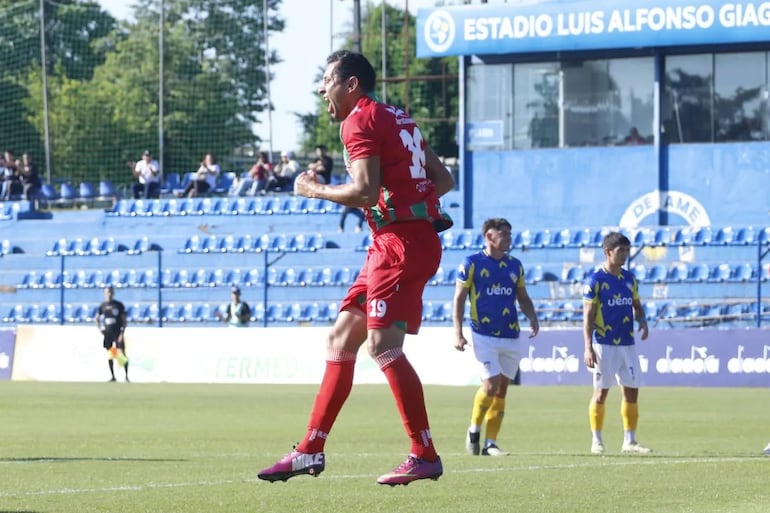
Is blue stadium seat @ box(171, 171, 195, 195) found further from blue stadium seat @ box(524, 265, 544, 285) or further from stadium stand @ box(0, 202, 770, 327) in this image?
blue stadium seat @ box(524, 265, 544, 285)

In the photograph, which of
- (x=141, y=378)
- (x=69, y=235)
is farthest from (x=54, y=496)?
(x=69, y=235)

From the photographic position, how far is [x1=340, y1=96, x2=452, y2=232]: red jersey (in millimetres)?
8516

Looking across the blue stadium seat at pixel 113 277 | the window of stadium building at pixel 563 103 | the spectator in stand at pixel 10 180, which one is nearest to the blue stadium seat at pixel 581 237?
the window of stadium building at pixel 563 103

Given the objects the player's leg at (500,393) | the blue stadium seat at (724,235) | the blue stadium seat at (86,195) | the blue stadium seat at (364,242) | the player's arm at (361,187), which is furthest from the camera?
the blue stadium seat at (86,195)

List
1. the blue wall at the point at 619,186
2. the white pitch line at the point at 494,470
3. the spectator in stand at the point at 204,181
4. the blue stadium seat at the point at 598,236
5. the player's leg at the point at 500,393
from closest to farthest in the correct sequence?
the white pitch line at the point at 494,470 → the player's leg at the point at 500,393 → the blue stadium seat at the point at 598,236 → the blue wall at the point at 619,186 → the spectator in stand at the point at 204,181

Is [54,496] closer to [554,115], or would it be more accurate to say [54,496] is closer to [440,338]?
[440,338]

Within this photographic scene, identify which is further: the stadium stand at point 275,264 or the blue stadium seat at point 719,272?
the stadium stand at point 275,264

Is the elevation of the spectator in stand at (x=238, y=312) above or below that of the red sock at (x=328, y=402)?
below

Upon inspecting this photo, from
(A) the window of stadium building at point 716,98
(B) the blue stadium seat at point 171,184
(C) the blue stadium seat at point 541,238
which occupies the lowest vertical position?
(C) the blue stadium seat at point 541,238

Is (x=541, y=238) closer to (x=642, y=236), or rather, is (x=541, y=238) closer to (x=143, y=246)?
(x=642, y=236)

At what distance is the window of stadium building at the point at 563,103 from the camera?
3756 cm

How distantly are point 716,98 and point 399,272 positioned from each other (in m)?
29.3

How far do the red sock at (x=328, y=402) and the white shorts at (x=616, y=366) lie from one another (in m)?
6.76

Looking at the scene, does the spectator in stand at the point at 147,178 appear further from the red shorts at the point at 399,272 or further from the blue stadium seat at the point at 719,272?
the red shorts at the point at 399,272
